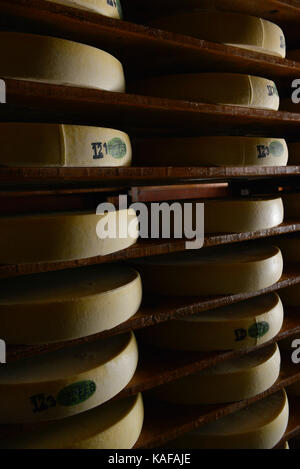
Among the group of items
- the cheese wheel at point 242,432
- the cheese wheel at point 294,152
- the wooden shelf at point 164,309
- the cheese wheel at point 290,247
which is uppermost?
the cheese wheel at point 294,152

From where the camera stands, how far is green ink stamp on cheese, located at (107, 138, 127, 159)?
90cm

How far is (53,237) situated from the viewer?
823mm

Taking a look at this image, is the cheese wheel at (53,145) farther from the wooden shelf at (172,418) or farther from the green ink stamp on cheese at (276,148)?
the wooden shelf at (172,418)

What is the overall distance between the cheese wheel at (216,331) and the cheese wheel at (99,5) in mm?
777

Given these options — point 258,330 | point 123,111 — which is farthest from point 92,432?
point 123,111

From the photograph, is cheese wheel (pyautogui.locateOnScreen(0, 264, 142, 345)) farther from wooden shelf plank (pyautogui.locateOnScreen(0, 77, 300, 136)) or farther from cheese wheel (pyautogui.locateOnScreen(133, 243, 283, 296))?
wooden shelf plank (pyautogui.locateOnScreen(0, 77, 300, 136))

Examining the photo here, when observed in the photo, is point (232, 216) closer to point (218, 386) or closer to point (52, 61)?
point (218, 386)

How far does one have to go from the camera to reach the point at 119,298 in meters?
0.93

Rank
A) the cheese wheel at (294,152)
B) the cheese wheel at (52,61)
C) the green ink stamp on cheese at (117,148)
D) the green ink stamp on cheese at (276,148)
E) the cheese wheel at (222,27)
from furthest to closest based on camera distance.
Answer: the cheese wheel at (294,152)
the green ink stamp on cheese at (276,148)
the cheese wheel at (222,27)
the green ink stamp on cheese at (117,148)
the cheese wheel at (52,61)

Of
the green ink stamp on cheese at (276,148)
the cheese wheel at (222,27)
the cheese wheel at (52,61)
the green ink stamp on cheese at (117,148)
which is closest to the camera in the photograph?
the cheese wheel at (52,61)

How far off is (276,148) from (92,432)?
2.87ft

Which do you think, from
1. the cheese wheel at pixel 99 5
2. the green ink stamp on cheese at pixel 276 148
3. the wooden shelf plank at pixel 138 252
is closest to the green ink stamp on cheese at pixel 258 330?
the wooden shelf plank at pixel 138 252

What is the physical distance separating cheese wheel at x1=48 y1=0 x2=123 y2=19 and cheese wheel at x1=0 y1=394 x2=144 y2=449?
2.95ft

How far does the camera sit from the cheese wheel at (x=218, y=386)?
1.16 m
